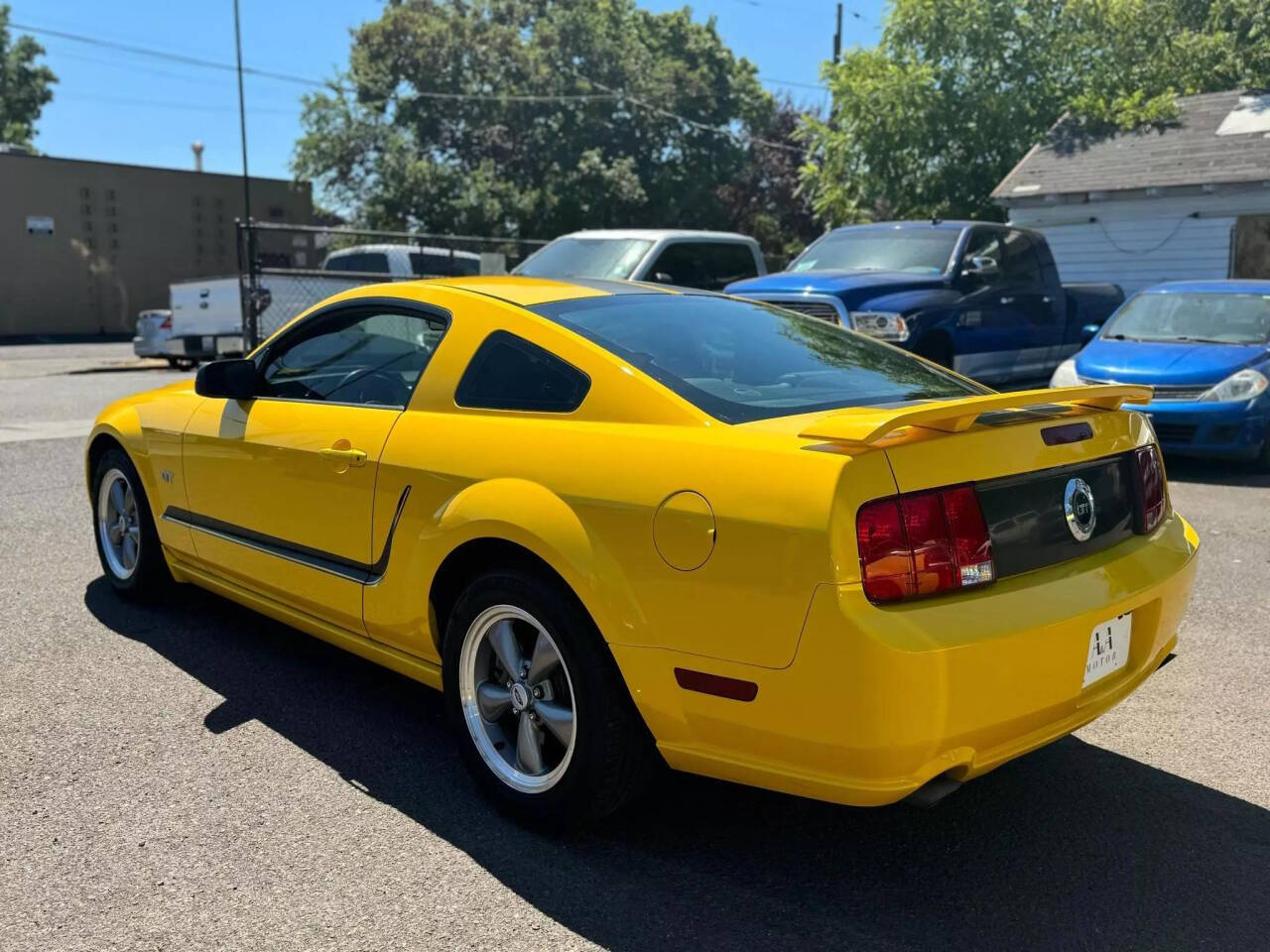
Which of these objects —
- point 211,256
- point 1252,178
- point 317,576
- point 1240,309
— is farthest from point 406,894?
point 211,256

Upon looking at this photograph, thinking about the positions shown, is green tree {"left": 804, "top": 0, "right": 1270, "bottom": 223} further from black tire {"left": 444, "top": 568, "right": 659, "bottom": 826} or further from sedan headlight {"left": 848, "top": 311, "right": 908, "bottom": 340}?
black tire {"left": 444, "top": 568, "right": 659, "bottom": 826}

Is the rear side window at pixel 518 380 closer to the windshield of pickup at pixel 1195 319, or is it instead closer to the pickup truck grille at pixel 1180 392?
the pickup truck grille at pixel 1180 392

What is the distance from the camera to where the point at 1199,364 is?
862 centimetres

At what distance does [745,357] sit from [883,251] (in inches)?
296

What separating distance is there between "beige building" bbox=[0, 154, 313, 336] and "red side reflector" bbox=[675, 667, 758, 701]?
104ft

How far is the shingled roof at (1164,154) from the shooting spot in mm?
16359

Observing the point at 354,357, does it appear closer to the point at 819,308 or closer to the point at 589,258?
the point at 819,308

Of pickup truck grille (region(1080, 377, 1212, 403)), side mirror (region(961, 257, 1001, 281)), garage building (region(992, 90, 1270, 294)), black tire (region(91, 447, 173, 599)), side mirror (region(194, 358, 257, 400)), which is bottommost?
black tire (region(91, 447, 173, 599))

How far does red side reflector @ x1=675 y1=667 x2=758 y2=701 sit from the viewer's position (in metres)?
2.64

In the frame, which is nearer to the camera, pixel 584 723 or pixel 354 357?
pixel 584 723

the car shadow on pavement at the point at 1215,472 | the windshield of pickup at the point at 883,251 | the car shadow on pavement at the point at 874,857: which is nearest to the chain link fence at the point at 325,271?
the windshield of pickup at the point at 883,251

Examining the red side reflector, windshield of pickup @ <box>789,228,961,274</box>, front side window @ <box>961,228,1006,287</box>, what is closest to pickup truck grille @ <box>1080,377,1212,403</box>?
front side window @ <box>961,228,1006,287</box>

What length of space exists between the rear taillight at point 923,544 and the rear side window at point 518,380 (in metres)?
0.99

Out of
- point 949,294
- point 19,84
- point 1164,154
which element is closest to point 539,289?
point 949,294
